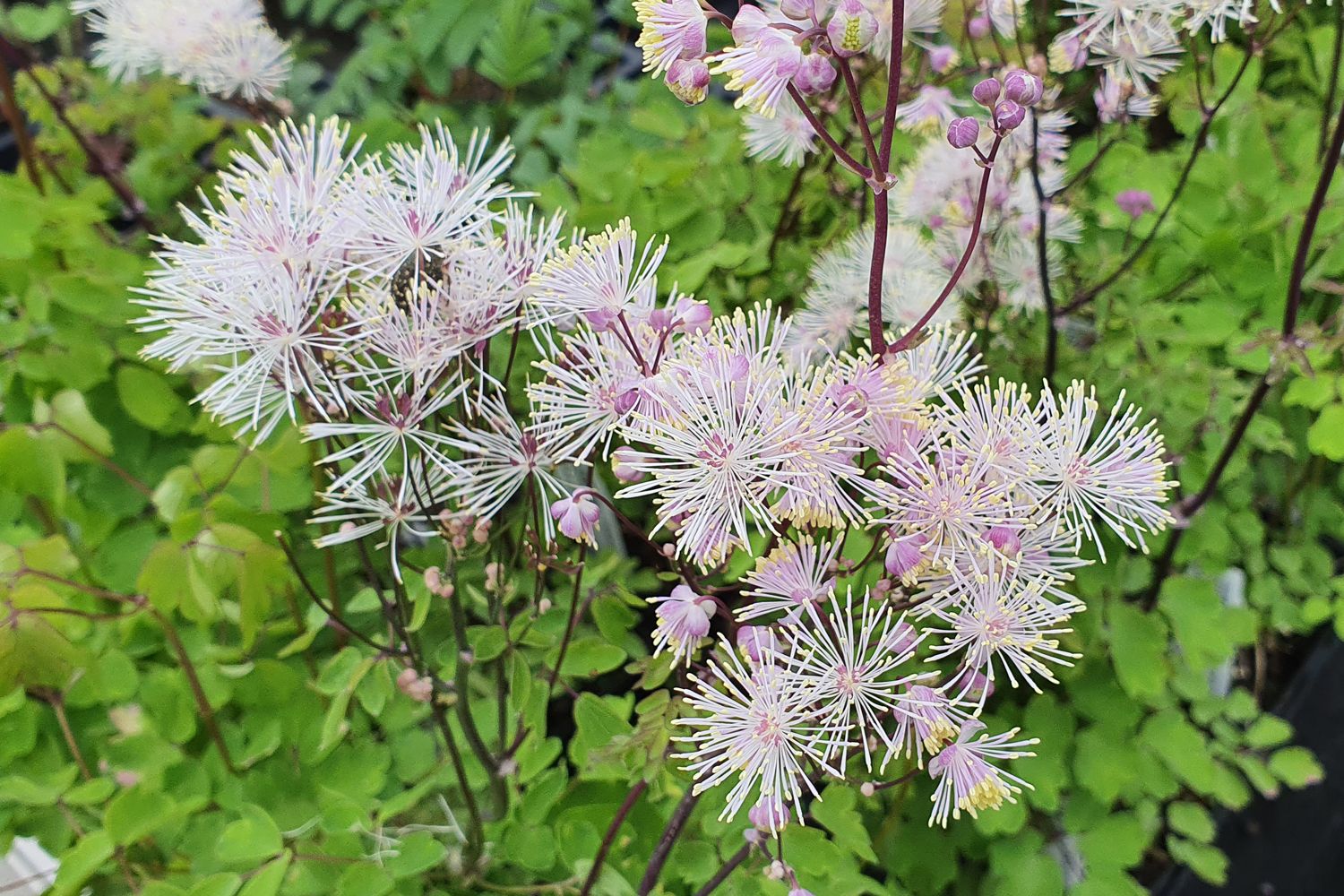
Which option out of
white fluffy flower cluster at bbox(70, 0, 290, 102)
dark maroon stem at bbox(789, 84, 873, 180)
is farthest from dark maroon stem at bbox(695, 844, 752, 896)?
white fluffy flower cluster at bbox(70, 0, 290, 102)

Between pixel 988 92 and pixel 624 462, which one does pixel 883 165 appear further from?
pixel 624 462

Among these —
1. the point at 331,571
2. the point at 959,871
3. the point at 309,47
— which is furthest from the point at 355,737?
the point at 309,47

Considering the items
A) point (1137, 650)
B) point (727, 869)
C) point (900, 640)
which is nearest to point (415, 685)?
point (727, 869)

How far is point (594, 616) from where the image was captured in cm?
64

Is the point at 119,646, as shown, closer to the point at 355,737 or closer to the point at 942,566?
the point at 355,737

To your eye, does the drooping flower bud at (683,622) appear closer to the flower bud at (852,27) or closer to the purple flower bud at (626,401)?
the purple flower bud at (626,401)

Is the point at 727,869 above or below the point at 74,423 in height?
below

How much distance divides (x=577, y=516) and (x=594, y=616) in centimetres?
15

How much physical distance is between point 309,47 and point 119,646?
1096mm

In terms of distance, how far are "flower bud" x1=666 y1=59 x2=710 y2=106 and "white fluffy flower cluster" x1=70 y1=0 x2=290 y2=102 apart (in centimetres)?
69

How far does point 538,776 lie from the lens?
29.2 inches

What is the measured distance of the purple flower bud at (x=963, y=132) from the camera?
498 mm

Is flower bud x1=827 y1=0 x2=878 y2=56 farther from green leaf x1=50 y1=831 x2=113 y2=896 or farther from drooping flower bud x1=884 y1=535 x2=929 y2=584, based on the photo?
green leaf x1=50 y1=831 x2=113 y2=896

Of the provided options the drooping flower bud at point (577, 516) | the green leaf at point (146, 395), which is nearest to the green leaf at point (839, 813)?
the drooping flower bud at point (577, 516)
